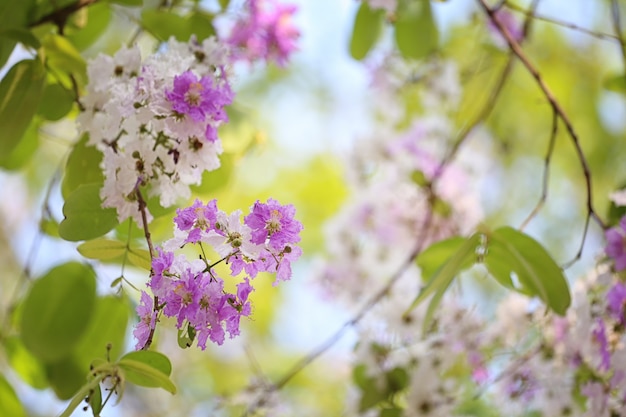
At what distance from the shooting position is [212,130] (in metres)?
0.55

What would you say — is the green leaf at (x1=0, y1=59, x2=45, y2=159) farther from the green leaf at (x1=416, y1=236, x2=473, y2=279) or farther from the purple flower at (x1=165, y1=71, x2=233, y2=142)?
the green leaf at (x1=416, y1=236, x2=473, y2=279)

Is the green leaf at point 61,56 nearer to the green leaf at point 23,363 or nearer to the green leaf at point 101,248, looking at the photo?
the green leaf at point 101,248

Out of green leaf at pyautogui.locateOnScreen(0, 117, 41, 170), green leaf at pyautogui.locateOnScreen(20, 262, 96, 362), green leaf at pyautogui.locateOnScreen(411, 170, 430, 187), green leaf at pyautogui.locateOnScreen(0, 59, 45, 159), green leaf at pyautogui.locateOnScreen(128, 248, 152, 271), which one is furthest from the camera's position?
green leaf at pyautogui.locateOnScreen(411, 170, 430, 187)

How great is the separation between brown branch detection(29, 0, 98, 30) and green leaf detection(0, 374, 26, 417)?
0.34m

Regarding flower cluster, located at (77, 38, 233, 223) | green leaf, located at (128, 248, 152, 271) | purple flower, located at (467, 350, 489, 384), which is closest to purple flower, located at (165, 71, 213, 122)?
flower cluster, located at (77, 38, 233, 223)

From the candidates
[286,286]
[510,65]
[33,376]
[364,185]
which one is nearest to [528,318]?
[510,65]

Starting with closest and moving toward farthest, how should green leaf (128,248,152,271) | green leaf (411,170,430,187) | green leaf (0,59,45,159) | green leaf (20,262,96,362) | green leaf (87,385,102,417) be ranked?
green leaf (87,385,102,417) < green leaf (128,248,152,271) < green leaf (0,59,45,159) < green leaf (20,262,96,362) < green leaf (411,170,430,187)

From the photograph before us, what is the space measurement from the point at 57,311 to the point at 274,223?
1.22 feet

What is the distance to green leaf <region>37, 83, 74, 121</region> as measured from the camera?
0.71 m

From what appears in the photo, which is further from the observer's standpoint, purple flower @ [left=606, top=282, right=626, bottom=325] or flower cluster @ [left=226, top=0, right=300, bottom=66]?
flower cluster @ [left=226, top=0, right=300, bottom=66]

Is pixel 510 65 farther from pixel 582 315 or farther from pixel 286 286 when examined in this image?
pixel 286 286

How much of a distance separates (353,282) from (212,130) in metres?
0.64

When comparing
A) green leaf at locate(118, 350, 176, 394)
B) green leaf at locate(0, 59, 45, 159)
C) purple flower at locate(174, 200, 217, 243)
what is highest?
green leaf at locate(0, 59, 45, 159)

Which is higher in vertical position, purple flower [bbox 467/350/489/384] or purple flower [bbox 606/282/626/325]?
purple flower [bbox 467/350/489/384]
